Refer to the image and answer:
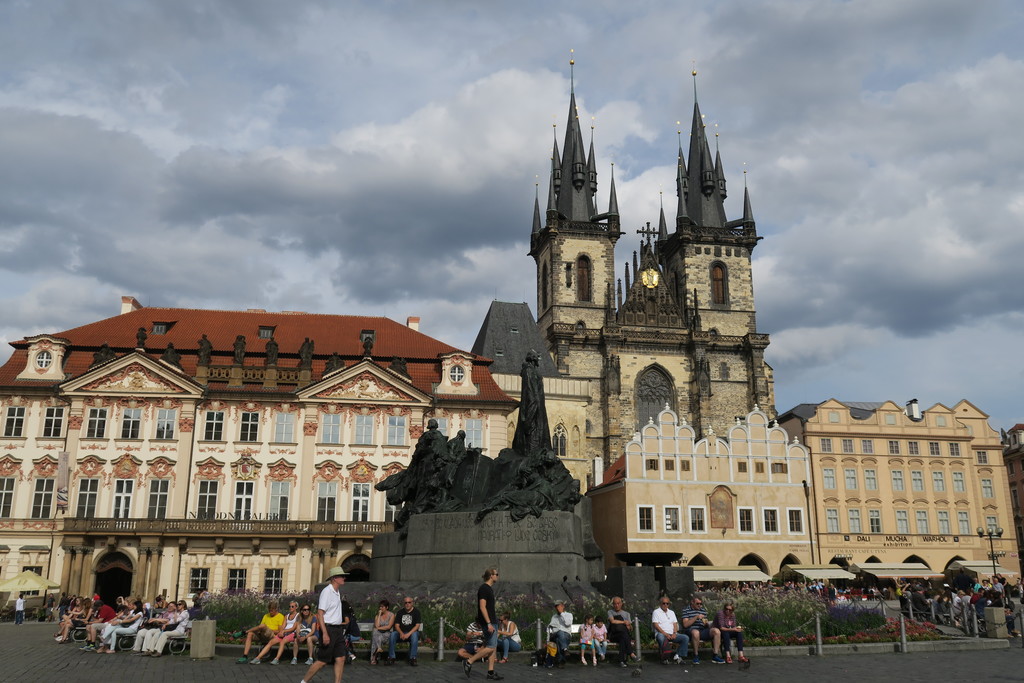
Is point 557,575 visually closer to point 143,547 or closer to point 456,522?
point 456,522

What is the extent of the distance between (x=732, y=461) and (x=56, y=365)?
31871 millimetres

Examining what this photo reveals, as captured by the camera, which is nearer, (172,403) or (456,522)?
(456,522)

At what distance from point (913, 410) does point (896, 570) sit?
1289 centimetres

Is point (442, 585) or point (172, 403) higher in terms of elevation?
point (172, 403)

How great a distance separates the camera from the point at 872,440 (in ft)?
168

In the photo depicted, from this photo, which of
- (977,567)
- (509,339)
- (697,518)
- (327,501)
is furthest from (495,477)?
(509,339)

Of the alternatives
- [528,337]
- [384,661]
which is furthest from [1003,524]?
[384,661]

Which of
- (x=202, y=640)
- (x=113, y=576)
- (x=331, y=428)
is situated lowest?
(x=202, y=640)

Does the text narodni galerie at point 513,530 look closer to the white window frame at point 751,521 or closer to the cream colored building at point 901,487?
the white window frame at point 751,521

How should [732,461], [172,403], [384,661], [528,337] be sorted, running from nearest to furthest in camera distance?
[384,661] < [172,403] < [732,461] < [528,337]

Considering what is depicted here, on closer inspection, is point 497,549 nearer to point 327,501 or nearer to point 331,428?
point 327,501

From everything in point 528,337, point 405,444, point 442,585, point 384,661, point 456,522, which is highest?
point 528,337

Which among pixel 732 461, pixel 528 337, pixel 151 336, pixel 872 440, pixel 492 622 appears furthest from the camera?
pixel 528 337

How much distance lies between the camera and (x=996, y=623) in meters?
19.7
